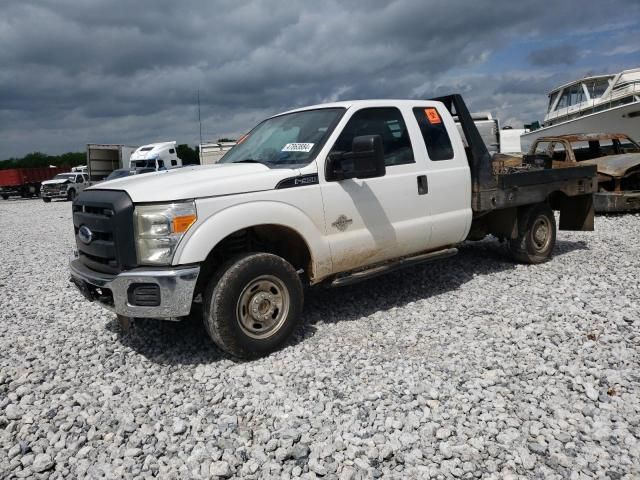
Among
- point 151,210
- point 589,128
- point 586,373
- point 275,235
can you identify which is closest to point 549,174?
point 586,373

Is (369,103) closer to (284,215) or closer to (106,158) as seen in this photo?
(284,215)

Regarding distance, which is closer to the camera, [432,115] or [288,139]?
[288,139]

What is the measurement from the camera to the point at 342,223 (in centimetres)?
435

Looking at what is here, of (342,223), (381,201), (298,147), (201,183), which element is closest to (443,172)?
(381,201)

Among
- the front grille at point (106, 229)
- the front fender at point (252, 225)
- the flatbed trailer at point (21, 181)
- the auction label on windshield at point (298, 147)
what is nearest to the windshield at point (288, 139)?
the auction label on windshield at point (298, 147)

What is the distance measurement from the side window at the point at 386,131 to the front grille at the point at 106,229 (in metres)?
1.96

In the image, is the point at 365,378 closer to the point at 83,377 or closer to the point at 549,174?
the point at 83,377

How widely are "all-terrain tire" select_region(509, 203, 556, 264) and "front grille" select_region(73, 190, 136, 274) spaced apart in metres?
4.83

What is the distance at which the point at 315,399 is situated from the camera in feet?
10.9

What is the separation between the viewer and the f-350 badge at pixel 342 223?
4316 mm

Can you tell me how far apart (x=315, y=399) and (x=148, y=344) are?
183 centimetres

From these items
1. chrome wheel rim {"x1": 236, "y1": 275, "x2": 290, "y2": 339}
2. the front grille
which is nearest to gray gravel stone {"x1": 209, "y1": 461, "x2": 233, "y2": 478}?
chrome wheel rim {"x1": 236, "y1": 275, "x2": 290, "y2": 339}

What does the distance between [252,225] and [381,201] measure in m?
1.37

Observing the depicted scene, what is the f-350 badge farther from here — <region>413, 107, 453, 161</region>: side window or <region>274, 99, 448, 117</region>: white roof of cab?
<region>413, 107, 453, 161</region>: side window
